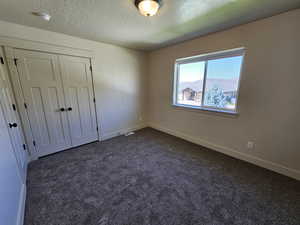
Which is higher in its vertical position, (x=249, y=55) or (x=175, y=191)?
(x=249, y=55)

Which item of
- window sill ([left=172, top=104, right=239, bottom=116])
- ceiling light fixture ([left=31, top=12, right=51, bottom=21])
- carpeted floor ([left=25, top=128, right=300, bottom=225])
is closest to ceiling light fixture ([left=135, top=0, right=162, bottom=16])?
ceiling light fixture ([left=31, top=12, right=51, bottom=21])

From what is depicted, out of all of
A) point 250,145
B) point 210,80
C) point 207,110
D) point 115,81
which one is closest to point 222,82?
point 210,80

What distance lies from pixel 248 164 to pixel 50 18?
13.0ft

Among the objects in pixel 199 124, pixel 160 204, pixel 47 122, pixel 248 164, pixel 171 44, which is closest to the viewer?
pixel 160 204

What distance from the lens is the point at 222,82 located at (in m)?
2.49

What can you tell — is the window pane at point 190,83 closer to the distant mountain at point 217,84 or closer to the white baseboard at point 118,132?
the distant mountain at point 217,84

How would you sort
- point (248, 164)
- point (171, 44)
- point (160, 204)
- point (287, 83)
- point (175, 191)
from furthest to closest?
point (171, 44) → point (248, 164) → point (287, 83) → point (175, 191) → point (160, 204)

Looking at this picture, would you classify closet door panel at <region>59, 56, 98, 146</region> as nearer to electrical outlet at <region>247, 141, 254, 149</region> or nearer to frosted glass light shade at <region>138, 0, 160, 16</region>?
frosted glass light shade at <region>138, 0, 160, 16</region>

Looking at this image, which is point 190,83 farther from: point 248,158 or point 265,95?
point 248,158

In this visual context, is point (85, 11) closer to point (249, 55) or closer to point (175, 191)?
point (249, 55)

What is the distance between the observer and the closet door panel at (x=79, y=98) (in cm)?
258

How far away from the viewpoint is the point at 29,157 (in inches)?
92.3

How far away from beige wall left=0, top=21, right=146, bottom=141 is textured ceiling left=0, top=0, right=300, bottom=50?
0.22m

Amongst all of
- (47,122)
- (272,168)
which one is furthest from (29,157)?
(272,168)
